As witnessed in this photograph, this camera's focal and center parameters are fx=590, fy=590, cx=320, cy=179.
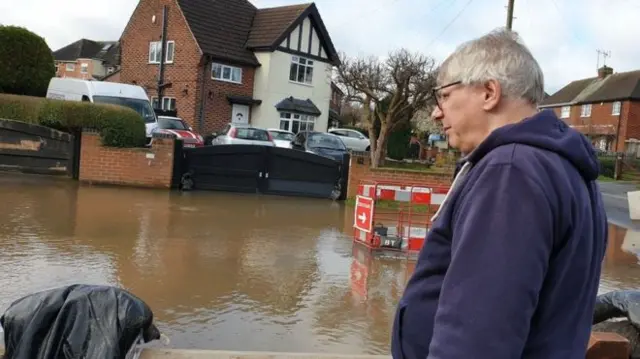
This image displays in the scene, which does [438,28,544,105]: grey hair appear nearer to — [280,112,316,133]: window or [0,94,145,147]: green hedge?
[0,94,145,147]: green hedge

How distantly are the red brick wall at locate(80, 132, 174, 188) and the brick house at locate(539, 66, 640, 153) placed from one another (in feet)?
115

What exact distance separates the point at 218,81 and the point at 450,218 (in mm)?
28548

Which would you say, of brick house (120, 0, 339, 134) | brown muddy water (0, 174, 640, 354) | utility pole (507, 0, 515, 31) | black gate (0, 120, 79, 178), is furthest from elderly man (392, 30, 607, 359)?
brick house (120, 0, 339, 134)

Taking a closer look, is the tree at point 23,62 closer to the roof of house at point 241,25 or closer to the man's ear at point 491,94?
the roof of house at point 241,25

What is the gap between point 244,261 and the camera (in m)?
7.10

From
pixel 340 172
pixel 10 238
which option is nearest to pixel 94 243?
pixel 10 238

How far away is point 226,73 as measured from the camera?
29.6 meters

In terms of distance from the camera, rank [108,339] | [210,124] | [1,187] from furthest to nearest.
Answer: [210,124], [1,187], [108,339]

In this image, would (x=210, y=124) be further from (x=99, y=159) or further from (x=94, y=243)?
(x=94, y=243)

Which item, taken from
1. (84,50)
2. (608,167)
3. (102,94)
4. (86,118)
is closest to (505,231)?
(86,118)

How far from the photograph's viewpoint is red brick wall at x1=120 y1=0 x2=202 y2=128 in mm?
28578

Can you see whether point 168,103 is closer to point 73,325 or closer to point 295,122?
point 295,122

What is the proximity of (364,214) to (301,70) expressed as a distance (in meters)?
25.0

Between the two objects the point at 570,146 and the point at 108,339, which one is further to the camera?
the point at 108,339
